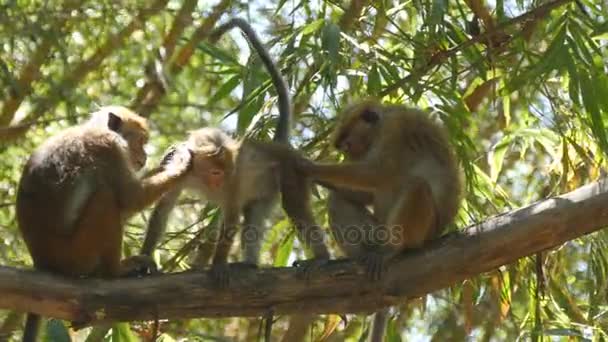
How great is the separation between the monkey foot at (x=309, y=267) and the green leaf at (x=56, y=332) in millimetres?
1530

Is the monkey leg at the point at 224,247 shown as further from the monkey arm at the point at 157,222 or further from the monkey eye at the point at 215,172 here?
the monkey arm at the point at 157,222

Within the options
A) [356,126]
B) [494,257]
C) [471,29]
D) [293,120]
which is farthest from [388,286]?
[471,29]

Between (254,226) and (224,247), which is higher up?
(254,226)

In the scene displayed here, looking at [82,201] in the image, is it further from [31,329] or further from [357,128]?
[357,128]

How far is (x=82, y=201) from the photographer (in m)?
6.65

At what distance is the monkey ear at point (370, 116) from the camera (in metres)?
7.79

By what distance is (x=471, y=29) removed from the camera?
891cm

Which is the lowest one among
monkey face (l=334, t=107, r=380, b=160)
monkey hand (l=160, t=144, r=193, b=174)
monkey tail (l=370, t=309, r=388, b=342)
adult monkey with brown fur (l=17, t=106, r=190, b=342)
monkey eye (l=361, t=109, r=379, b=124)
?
monkey tail (l=370, t=309, r=388, b=342)

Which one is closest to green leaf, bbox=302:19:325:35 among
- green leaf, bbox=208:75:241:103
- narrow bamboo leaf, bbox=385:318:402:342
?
green leaf, bbox=208:75:241:103

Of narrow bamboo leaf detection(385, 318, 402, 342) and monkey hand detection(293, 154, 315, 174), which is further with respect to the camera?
narrow bamboo leaf detection(385, 318, 402, 342)

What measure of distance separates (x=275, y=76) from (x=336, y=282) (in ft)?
5.78

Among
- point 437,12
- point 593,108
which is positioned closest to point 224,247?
point 437,12

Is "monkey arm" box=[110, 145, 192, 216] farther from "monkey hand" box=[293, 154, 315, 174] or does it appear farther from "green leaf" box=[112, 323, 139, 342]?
"green leaf" box=[112, 323, 139, 342]

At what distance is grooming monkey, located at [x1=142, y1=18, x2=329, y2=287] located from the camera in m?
7.32
